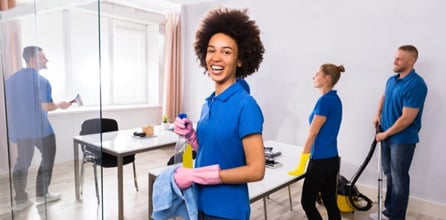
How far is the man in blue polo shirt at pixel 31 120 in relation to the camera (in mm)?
1912

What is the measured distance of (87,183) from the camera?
1962 mm

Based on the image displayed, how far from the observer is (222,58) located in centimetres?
101

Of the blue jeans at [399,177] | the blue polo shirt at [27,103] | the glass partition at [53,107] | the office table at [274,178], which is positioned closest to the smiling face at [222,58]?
the office table at [274,178]

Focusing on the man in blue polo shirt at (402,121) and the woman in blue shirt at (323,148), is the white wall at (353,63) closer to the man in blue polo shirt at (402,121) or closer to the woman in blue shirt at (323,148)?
the man in blue polo shirt at (402,121)

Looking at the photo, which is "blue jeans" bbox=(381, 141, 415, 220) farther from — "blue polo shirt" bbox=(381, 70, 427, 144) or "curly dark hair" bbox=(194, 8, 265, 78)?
"curly dark hair" bbox=(194, 8, 265, 78)

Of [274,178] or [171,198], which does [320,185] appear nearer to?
[274,178]

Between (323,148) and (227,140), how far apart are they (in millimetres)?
1136

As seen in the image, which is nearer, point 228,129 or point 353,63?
point 228,129

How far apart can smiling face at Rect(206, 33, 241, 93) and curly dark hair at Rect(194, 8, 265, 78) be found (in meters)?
0.02

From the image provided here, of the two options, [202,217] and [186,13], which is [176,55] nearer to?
[186,13]

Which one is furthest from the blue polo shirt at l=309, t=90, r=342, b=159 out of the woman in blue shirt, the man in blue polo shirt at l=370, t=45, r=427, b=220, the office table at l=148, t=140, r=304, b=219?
the man in blue polo shirt at l=370, t=45, r=427, b=220

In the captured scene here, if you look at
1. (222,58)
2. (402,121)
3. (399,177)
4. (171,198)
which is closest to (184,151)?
(171,198)

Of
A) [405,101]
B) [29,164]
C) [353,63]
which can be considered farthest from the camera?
[353,63]

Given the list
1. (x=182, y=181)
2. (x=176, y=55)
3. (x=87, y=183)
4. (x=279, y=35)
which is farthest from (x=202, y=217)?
(x=176, y=55)
